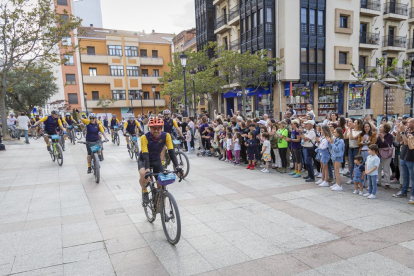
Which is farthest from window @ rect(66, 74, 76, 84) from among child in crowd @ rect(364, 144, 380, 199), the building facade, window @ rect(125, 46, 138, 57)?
child in crowd @ rect(364, 144, 380, 199)

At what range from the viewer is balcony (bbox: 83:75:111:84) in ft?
159

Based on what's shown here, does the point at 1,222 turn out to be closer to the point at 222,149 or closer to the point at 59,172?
the point at 59,172

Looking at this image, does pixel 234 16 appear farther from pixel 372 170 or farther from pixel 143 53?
pixel 372 170

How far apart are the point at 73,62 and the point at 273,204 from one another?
50.9 m

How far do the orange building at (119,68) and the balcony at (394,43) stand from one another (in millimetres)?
33835

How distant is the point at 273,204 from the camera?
660 centimetres

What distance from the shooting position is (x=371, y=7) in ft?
99.7

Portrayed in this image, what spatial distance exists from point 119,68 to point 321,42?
116ft

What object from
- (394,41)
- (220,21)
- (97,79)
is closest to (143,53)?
(97,79)

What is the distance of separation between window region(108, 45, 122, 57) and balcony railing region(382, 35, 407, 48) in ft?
133

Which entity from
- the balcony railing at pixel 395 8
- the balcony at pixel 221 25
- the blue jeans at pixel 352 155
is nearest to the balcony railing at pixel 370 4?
the balcony railing at pixel 395 8

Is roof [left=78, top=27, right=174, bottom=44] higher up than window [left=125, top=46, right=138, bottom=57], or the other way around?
roof [left=78, top=27, right=174, bottom=44]

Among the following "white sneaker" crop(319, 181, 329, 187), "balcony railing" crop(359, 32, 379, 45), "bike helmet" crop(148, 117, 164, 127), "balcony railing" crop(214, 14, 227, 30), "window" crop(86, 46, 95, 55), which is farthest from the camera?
"window" crop(86, 46, 95, 55)

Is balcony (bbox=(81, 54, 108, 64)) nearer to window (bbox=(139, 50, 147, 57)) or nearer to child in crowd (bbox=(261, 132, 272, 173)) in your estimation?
window (bbox=(139, 50, 147, 57))
